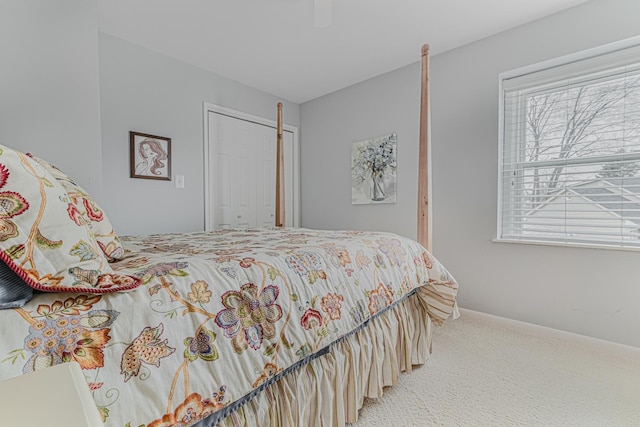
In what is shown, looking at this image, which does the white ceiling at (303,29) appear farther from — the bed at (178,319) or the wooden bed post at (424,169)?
the bed at (178,319)

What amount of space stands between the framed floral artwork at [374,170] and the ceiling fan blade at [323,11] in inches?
53.1

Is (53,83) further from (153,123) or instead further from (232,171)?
(232,171)

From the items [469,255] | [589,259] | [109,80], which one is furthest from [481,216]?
[109,80]

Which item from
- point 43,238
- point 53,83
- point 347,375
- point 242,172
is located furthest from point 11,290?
point 242,172

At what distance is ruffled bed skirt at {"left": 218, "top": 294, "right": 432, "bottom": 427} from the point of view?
887mm

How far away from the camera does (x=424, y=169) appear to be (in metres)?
1.77

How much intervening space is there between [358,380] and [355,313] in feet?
Result: 1.08

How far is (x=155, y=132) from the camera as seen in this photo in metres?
2.60

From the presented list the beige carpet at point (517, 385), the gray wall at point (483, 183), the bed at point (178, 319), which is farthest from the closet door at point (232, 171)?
the beige carpet at point (517, 385)

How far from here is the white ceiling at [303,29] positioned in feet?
6.64

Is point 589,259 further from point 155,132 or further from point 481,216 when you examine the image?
point 155,132

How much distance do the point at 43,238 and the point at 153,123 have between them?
7.76 ft

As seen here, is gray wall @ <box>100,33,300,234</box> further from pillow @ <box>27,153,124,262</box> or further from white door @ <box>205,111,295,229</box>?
pillow @ <box>27,153,124,262</box>

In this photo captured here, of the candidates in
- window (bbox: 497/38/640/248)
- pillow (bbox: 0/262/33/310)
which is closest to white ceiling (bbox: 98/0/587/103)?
window (bbox: 497/38/640/248)
